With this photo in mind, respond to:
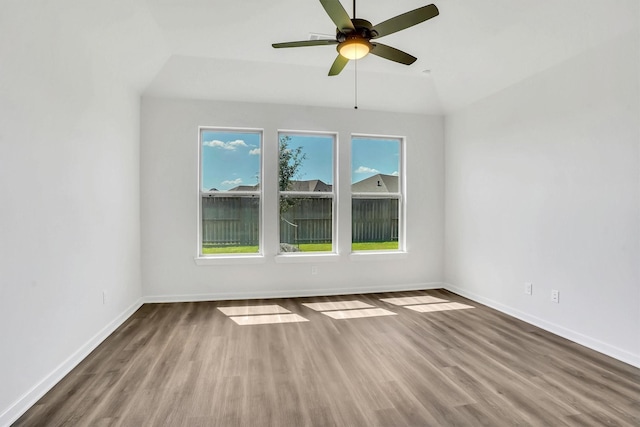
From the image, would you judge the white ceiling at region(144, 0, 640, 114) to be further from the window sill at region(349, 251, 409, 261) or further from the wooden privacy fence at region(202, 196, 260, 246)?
the window sill at region(349, 251, 409, 261)

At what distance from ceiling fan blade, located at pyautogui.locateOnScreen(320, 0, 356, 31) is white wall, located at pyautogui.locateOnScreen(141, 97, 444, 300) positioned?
2.53m

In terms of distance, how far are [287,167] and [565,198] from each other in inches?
130

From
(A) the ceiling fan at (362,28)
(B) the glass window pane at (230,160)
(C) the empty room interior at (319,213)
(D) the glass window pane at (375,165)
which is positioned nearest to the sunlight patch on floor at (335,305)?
(C) the empty room interior at (319,213)

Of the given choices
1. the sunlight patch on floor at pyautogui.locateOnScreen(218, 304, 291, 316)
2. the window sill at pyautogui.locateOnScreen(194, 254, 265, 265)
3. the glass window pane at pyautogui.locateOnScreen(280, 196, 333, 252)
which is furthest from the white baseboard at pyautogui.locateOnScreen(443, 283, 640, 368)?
the window sill at pyautogui.locateOnScreen(194, 254, 265, 265)

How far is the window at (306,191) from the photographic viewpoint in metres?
4.58

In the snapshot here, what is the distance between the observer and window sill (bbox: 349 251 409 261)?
4.68m

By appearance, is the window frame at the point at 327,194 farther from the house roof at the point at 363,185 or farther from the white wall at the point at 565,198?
the white wall at the point at 565,198

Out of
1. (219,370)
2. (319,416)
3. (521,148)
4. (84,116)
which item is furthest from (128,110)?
(521,148)

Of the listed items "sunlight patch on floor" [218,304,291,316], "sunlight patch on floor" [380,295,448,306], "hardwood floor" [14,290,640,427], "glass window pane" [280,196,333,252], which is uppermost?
"glass window pane" [280,196,333,252]

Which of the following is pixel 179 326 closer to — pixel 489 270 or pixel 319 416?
pixel 319 416

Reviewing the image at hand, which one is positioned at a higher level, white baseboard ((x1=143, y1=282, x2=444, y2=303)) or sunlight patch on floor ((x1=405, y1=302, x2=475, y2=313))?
white baseboard ((x1=143, y1=282, x2=444, y2=303))

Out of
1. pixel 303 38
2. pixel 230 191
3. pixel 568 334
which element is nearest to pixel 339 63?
pixel 303 38

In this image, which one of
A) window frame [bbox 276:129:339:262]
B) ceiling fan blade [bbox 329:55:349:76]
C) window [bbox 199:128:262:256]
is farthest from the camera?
window frame [bbox 276:129:339:262]

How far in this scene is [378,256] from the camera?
4.73 meters
